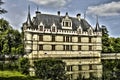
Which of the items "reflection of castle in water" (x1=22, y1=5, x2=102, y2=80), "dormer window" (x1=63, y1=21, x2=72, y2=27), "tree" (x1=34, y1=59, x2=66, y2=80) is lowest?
"tree" (x1=34, y1=59, x2=66, y2=80)

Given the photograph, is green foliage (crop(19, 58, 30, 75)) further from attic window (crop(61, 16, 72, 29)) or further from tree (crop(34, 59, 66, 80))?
attic window (crop(61, 16, 72, 29))

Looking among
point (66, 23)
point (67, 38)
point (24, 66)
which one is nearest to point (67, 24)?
point (66, 23)

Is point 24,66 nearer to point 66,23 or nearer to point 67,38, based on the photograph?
point 67,38

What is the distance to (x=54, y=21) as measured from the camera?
52469mm

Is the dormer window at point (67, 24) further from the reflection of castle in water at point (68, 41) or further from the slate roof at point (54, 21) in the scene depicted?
the slate roof at point (54, 21)

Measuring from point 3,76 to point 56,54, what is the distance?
15681 millimetres

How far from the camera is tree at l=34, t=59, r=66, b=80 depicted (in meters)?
42.5

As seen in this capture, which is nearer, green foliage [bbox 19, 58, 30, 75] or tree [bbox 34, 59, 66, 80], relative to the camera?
tree [bbox 34, 59, 66, 80]

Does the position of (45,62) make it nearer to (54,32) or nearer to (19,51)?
(54,32)

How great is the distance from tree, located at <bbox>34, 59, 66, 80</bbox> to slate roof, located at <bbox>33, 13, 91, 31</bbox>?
8.60m

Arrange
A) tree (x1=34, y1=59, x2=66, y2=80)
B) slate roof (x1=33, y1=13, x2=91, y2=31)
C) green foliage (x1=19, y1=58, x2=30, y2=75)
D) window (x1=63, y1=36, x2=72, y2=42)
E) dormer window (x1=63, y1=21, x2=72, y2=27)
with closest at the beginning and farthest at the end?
tree (x1=34, y1=59, x2=66, y2=80)
green foliage (x1=19, y1=58, x2=30, y2=75)
slate roof (x1=33, y1=13, x2=91, y2=31)
window (x1=63, y1=36, x2=72, y2=42)
dormer window (x1=63, y1=21, x2=72, y2=27)

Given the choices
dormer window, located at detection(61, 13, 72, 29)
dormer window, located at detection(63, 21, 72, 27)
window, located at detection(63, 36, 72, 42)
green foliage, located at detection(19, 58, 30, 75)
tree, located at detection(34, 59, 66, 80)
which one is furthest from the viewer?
dormer window, located at detection(63, 21, 72, 27)

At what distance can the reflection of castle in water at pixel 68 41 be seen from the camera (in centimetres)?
4828

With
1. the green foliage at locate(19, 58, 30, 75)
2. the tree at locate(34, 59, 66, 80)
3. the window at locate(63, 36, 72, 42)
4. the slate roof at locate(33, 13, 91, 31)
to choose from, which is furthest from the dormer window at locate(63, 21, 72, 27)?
the green foliage at locate(19, 58, 30, 75)
